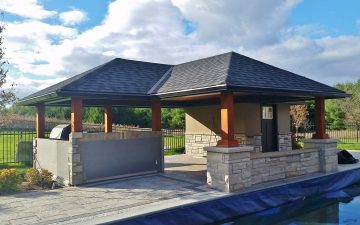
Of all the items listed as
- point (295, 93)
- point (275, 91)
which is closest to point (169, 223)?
point (275, 91)

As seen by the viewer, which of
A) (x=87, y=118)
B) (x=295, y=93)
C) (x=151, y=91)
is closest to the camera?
(x=295, y=93)

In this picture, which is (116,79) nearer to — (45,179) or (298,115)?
(45,179)

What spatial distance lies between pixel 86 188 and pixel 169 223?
3420 mm

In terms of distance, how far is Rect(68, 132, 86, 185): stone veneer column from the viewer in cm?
915

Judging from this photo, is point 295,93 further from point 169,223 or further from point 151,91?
point 169,223

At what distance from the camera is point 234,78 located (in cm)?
875

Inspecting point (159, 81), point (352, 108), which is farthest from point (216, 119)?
point (352, 108)

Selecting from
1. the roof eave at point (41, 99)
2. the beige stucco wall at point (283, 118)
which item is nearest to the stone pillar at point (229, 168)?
the roof eave at point (41, 99)

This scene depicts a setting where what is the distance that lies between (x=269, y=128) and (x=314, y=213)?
725 centimetres

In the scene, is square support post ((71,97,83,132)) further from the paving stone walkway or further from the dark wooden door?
the dark wooden door

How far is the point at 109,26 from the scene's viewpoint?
1180 centimetres

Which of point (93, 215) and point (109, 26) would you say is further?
point (109, 26)

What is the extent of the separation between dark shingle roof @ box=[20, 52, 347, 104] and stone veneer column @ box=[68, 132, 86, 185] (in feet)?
4.27

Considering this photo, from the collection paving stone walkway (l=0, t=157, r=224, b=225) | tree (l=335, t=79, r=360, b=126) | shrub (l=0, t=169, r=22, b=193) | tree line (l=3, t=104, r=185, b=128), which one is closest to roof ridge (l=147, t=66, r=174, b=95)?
paving stone walkway (l=0, t=157, r=224, b=225)
